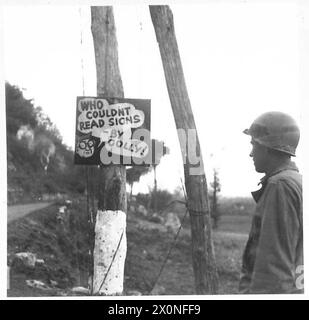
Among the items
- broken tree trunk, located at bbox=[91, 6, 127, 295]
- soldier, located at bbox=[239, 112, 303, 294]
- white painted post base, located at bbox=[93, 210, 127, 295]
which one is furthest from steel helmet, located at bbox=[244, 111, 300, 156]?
white painted post base, located at bbox=[93, 210, 127, 295]

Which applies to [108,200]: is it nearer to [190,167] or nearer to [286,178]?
[190,167]

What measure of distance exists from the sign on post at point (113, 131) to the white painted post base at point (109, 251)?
42 cm

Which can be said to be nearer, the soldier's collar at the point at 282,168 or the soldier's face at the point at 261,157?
the soldier's collar at the point at 282,168

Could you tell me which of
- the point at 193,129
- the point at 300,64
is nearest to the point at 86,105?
the point at 193,129

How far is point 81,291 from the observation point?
3.73m

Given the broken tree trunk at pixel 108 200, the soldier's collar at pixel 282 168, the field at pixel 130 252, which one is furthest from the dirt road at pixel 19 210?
the soldier's collar at pixel 282 168

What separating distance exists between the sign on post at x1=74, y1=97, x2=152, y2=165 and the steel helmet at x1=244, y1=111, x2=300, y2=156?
771mm

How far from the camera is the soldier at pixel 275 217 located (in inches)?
109

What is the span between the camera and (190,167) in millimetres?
3717

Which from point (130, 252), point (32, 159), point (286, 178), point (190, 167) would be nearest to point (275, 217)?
point (286, 178)

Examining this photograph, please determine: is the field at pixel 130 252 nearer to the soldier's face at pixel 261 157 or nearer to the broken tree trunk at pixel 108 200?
the broken tree trunk at pixel 108 200

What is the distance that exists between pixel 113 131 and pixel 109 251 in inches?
34.5

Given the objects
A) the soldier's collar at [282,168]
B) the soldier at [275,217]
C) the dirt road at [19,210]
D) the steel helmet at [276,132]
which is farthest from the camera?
the dirt road at [19,210]
